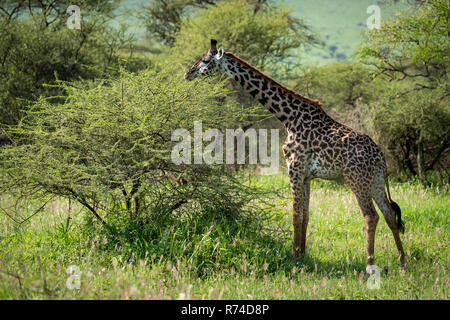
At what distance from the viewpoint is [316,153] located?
6.07 meters

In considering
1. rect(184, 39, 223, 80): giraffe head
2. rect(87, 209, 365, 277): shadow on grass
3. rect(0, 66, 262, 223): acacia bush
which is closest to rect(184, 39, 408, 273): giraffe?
rect(184, 39, 223, 80): giraffe head

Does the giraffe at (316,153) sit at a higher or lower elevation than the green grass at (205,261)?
higher

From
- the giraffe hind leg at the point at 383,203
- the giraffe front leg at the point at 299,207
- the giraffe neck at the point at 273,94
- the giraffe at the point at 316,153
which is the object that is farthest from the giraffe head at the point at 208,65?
the giraffe hind leg at the point at 383,203

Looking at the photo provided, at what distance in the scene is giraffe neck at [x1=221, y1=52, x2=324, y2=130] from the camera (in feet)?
20.8

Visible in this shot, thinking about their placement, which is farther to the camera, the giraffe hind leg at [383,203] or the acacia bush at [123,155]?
the acacia bush at [123,155]

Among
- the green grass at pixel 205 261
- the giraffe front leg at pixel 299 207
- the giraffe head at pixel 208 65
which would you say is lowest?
the green grass at pixel 205 261

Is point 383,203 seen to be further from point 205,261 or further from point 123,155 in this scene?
point 123,155

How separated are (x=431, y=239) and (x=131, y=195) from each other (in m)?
5.15

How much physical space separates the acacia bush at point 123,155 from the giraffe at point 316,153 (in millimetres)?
558

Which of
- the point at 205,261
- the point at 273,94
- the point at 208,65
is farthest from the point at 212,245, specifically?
the point at 208,65

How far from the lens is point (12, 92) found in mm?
13359

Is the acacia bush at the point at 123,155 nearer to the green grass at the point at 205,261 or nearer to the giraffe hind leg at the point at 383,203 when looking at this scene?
the green grass at the point at 205,261

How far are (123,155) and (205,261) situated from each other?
1967mm

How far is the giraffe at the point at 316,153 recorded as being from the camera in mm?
5754
